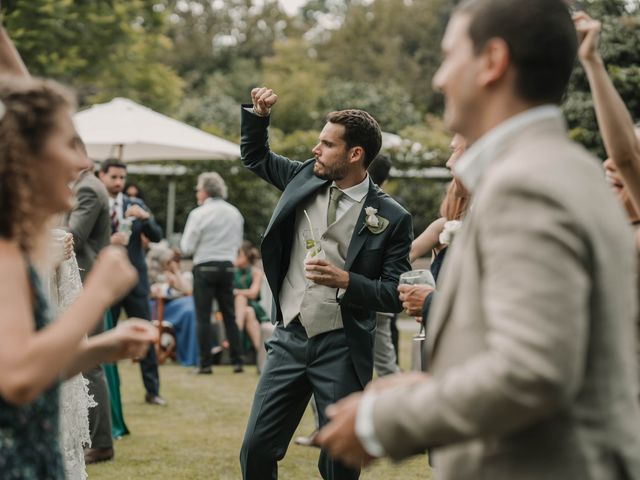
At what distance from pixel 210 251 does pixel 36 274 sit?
10.0 metres

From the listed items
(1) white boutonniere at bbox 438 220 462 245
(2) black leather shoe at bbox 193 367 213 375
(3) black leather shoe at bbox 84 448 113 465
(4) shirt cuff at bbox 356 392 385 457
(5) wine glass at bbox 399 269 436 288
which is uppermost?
(4) shirt cuff at bbox 356 392 385 457

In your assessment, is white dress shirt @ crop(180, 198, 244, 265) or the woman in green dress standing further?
the woman in green dress standing

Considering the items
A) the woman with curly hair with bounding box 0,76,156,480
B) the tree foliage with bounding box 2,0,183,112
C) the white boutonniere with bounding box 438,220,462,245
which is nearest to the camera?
the woman with curly hair with bounding box 0,76,156,480

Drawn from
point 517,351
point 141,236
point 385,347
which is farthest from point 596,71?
point 141,236

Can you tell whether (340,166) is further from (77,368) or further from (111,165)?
(111,165)

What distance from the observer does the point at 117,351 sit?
2.75 m

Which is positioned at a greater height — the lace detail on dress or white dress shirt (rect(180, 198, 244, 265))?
the lace detail on dress

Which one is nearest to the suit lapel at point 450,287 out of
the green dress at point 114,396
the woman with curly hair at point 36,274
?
the woman with curly hair at point 36,274

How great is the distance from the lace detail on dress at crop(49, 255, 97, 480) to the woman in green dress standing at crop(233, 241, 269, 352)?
7.31 metres

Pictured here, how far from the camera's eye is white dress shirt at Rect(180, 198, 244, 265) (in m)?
12.6

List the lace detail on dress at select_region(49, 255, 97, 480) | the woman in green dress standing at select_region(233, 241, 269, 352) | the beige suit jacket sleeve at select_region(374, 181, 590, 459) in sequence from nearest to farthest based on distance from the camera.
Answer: the beige suit jacket sleeve at select_region(374, 181, 590, 459) → the lace detail on dress at select_region(49, 255, 97, 480) → the woman in green dress standing at select_region(233, 241, 269, 352)

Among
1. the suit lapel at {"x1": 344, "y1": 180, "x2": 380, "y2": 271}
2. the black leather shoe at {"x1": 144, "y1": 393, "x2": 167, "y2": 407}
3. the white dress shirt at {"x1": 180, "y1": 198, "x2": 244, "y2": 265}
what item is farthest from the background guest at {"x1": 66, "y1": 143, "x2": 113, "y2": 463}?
the white dress shirt at {"x1": 180, "y1": 198, "x2": 244, "y2": 265}

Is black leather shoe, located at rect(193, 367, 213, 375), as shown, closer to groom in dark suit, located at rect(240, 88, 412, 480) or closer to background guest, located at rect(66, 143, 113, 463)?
background guest, located at rect(66, 143, 113, 463)

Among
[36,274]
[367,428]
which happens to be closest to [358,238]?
[36,274]
